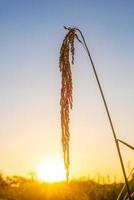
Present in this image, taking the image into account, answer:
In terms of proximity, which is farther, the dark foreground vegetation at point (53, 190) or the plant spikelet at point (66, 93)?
the dark foreground vegetation at point (53, 190)

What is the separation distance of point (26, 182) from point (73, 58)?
11693 millimetres

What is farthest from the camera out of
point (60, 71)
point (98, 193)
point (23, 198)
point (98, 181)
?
point (98, 181)

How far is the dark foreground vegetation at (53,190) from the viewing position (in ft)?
41.2

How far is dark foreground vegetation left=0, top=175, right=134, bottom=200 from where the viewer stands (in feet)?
41.2

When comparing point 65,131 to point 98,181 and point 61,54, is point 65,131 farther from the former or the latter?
point 98,181

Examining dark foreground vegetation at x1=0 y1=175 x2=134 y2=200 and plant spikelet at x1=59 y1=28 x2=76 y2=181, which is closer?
plant spikelet at x1=59 y1=28 x2=76 y2=181

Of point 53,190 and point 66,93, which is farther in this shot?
point 53,190

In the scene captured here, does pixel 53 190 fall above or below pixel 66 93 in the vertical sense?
above

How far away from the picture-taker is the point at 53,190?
1380 cm

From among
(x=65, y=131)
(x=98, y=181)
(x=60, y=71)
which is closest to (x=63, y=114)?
(x=65, y=131)

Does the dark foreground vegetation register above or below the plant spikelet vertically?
above

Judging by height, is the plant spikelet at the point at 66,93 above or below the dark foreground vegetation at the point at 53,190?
below

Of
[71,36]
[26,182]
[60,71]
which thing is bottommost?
[60,71]

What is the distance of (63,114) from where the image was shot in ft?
8.02
